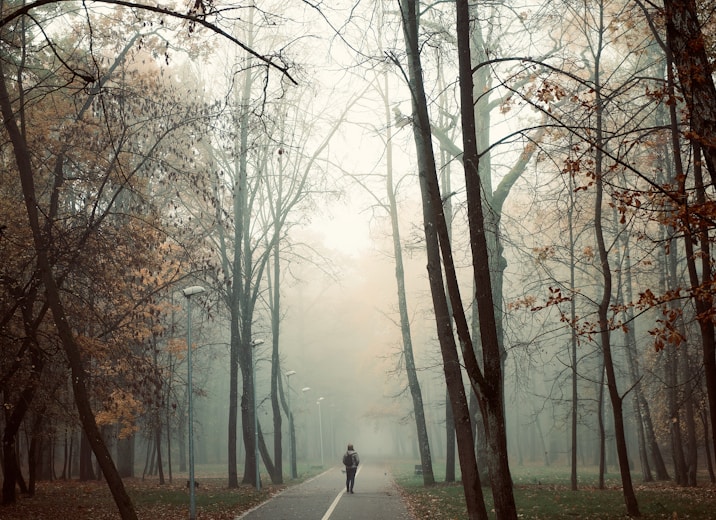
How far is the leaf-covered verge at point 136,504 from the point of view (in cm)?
1420

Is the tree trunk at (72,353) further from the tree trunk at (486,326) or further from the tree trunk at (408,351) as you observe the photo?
the tree trunk at (408,351)

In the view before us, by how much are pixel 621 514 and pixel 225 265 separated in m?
18.4

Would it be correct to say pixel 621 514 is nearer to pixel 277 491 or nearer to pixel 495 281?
pixel 495 281

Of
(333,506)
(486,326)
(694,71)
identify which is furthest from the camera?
(333,506)

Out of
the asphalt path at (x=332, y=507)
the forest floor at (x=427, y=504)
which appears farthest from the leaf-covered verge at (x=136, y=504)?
the asphalt path at (x=332, y=507)

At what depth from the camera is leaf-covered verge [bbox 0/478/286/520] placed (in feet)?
46.6

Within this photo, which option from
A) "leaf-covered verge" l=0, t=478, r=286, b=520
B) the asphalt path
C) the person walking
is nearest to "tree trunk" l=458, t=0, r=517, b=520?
the asphalt path

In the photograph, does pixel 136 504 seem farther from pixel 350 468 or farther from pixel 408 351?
pixel 408 351

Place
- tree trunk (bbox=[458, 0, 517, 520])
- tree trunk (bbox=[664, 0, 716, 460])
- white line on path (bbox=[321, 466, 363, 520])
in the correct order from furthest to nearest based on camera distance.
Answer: white line on path (bbox=[321, 466, 363, 520]), tree trunk (bbox=[458, 0, 517, 520]), tree trunk (bbox=[664, 0, 716, 460])

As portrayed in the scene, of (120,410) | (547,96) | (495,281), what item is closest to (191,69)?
(120,410)

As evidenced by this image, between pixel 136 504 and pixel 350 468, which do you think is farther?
pixel 350 468

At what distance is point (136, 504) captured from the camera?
1689cm

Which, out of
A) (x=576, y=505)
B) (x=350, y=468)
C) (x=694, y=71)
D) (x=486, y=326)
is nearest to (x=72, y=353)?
(x=486, y=326)

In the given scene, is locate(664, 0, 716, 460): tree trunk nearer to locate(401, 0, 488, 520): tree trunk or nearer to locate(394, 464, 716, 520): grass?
locate(401, 0, 488, 520): tree trunk
